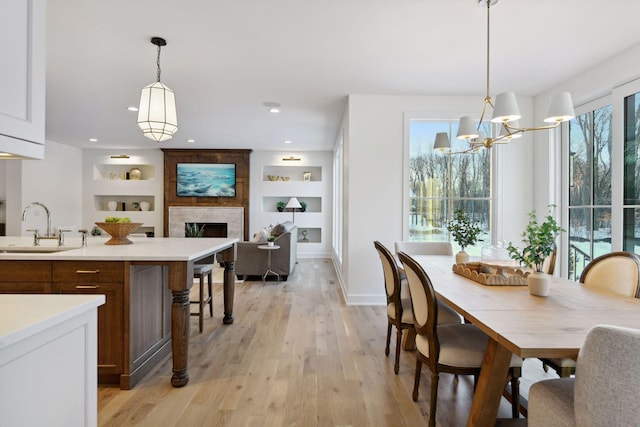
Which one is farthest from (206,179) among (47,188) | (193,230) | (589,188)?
(589,188)

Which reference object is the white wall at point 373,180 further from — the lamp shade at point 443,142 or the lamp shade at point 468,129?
the lamp shade at point 468,129

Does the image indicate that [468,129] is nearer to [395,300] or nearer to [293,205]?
[395,300]

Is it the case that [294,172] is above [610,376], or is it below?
above

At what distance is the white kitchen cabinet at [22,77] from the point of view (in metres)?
0.90

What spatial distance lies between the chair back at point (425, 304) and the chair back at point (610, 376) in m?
0.77

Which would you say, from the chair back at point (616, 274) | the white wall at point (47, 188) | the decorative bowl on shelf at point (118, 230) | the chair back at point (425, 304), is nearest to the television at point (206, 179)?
the white wall at point (47, 188)

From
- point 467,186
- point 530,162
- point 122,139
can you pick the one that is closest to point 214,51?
point 467,186

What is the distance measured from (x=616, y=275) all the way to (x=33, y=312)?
9.15 feet

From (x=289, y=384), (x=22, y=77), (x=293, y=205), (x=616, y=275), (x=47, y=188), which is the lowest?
(x=289, y=384)

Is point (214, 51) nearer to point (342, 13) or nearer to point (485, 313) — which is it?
point (342, 13)

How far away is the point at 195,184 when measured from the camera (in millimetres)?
8375

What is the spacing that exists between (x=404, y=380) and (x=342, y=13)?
2.66 metres

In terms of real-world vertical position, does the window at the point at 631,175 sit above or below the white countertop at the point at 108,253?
above

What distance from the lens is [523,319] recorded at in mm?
1436
